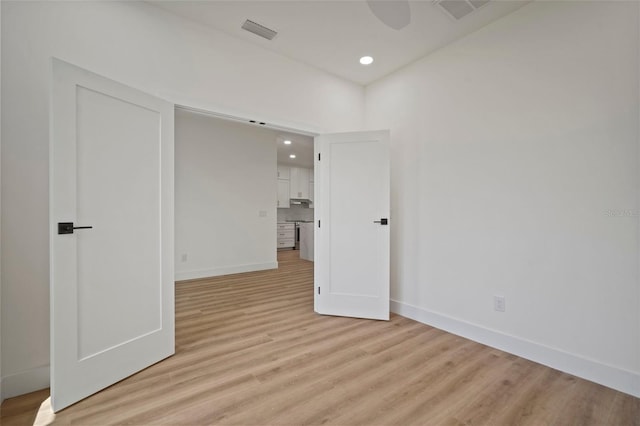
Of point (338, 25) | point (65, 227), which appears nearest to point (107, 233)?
point (65, 227)

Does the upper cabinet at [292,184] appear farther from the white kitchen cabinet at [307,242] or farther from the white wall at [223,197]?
the white wall at [223,197]

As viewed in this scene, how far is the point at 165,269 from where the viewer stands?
222 centimetres

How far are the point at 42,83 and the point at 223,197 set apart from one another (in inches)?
137

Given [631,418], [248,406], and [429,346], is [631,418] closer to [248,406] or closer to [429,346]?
[429,346]

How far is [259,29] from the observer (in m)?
2.62

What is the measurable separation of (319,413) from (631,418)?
1.79 metres

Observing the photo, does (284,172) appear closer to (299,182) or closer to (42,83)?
(299,182)

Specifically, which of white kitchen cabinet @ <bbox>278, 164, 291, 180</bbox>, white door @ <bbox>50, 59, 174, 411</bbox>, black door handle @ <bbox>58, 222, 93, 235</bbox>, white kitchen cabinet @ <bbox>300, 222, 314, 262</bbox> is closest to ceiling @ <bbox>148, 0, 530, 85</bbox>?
white door @ <bbox>50, 59, 174, 411</bbox>

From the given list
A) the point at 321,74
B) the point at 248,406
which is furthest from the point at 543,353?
the point at 321,74

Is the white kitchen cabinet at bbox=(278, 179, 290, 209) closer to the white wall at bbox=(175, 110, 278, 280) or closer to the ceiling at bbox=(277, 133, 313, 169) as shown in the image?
the ceiling at bbox=(277, 133, 313, 169)

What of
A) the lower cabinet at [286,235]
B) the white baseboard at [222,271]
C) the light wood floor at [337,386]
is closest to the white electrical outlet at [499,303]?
the light wood floor at [337,386]

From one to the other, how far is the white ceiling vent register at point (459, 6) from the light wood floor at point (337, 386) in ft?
9.45

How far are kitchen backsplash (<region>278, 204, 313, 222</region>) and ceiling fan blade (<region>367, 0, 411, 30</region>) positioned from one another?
24.6ft

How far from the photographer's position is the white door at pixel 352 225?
307 centimetres
